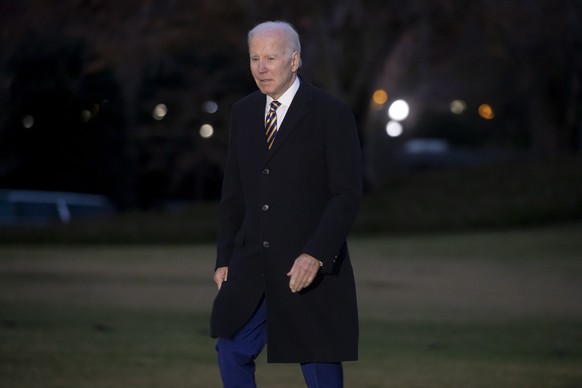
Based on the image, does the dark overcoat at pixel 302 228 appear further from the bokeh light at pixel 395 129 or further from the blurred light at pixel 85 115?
the bokeh light at pixel 395 129

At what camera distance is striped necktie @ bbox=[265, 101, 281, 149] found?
5.23 metres

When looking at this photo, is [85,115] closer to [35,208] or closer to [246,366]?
[35,208]

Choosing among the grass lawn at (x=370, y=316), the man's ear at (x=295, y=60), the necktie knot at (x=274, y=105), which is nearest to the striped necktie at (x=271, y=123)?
the necktie knot at (x=274, y=105)

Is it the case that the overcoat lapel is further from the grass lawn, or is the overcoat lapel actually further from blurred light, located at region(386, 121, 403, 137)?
blurred light, located at region(386, 121, 403, 137)

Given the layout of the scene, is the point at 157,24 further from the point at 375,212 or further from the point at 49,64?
the point at 375,212

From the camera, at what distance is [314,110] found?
517 centimetres

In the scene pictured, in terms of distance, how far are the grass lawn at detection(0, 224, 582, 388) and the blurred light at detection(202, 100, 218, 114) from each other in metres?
13.9

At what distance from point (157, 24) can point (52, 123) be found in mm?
8469

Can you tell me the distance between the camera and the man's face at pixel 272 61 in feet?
16.7

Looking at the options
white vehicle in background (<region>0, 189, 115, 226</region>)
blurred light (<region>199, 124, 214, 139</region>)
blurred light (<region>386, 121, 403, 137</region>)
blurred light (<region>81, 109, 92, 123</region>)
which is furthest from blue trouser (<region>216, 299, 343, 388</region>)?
blurred light (<region>386, 121, 403, 137</region>)

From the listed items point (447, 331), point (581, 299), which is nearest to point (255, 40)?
point (447, 331)

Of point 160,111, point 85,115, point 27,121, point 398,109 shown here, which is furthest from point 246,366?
point 160,111

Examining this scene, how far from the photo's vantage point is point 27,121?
36.3 m

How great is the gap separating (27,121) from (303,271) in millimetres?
32362
